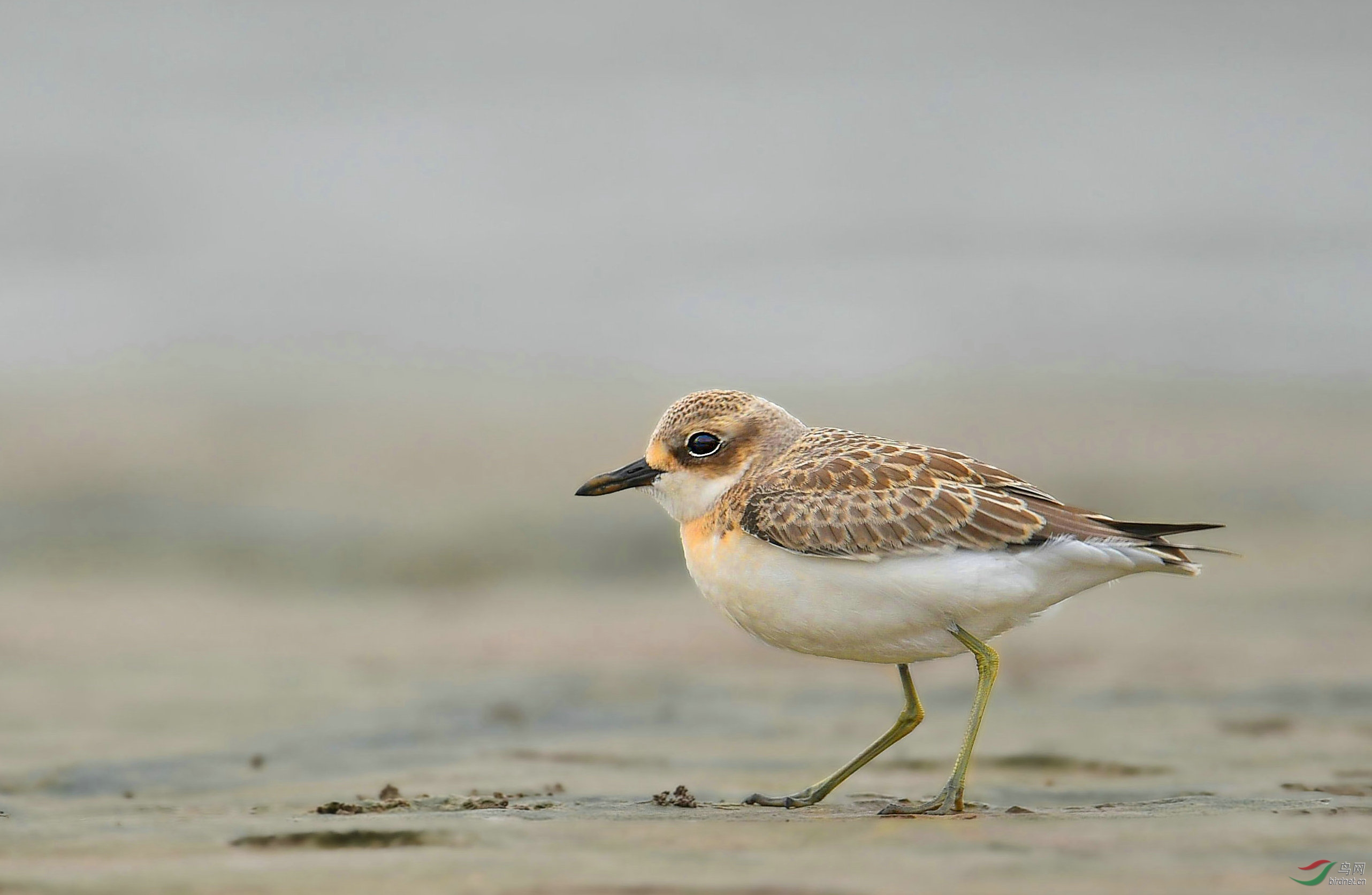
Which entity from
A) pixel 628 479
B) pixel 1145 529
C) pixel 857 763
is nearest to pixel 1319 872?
pixel 1145 529

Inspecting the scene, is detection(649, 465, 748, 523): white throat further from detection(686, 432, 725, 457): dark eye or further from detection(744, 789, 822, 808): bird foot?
detection(744, 789, 822, 808): bird foot

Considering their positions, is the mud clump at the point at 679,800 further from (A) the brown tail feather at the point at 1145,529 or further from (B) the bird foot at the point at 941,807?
(A) the brown tail feather at the point at 1145,529

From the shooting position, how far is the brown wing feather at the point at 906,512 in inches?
207

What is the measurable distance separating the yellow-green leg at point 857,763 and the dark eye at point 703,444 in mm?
1063

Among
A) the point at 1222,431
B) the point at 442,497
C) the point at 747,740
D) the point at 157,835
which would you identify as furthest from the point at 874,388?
the point at 157,835

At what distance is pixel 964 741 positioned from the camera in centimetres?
518

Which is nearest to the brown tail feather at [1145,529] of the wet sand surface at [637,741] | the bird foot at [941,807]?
the wet sand surface at [637,741]

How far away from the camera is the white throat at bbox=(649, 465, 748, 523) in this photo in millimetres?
5922

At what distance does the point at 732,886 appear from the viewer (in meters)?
3.82

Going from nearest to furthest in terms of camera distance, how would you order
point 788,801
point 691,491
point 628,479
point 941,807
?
point 941,807
point 788,801
point 691,491
point 628,479

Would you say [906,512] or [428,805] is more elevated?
[906,512]

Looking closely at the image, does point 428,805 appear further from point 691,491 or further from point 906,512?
point 906,512

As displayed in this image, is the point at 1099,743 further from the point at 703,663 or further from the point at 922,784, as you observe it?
the point at 703,663

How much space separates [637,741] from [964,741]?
2349mm
